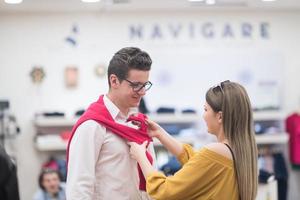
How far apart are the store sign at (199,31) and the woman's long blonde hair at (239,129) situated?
15.2 feet

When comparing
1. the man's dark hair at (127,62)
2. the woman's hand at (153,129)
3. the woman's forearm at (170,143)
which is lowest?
the woman's forearm at (170,143)

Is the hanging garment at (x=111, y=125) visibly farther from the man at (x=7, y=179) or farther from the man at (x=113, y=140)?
the man at (x=7, y=179)

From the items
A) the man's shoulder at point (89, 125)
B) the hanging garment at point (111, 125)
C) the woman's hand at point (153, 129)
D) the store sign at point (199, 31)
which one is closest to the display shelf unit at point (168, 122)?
the store sign at point (199, 31)

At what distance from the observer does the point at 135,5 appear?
6344 mm

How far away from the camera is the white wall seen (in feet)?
21.7

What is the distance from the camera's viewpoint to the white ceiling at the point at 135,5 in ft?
20.0

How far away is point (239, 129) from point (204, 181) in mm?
264

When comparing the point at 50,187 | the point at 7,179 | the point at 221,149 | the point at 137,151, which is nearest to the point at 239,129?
the point at 221,149

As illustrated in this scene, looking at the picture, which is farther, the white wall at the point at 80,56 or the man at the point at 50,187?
the white wall at the point at 80,56

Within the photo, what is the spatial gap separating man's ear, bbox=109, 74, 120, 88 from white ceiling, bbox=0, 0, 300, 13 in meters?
3.81

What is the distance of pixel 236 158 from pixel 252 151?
3.5 inches

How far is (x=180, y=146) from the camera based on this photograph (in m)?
2.58

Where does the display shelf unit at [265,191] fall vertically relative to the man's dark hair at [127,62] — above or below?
below

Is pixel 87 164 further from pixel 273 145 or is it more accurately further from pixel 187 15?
pixel 273 145
